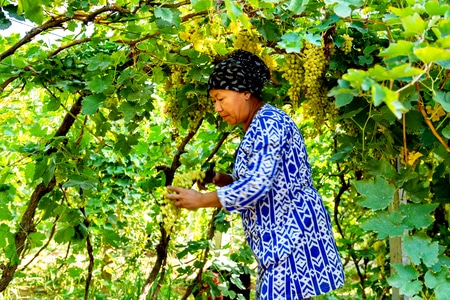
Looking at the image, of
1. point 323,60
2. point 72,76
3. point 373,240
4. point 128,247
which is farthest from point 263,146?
point 128,247

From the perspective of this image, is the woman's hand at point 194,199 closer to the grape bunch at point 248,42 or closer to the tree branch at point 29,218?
the grape bunch at point 248,42

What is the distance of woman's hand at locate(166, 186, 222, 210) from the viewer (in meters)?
1.64

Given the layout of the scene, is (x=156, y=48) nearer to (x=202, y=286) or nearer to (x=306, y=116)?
(x=306, y=116)

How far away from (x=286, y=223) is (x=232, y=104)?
15.9 inches

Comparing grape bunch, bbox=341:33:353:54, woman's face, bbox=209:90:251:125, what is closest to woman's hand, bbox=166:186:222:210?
woman's face, bbox=209:90:251:125

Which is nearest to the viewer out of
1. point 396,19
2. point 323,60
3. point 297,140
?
point 396,19

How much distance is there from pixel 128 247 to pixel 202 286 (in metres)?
1.64

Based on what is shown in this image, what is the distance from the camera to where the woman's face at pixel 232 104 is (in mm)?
1811

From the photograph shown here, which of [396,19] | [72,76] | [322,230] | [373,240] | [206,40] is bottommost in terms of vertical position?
[373,240]

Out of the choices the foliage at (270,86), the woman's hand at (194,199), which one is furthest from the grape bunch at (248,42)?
the woman's hand at (194,199)

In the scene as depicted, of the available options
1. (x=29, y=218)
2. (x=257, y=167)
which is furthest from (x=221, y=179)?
(x=29, y=218)

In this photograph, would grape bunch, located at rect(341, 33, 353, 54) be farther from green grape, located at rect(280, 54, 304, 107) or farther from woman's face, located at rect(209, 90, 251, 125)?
woman's face, located at rect(209, 90, 251, 125)

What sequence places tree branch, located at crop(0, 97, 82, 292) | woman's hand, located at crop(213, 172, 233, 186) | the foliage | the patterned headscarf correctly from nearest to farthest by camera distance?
the foliage → the patterned headscarf → woman's hand, located at crop(213, 172, 233, 186) → tree branch, located at crop(0, 97, 82, 292)

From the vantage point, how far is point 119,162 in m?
3.71
